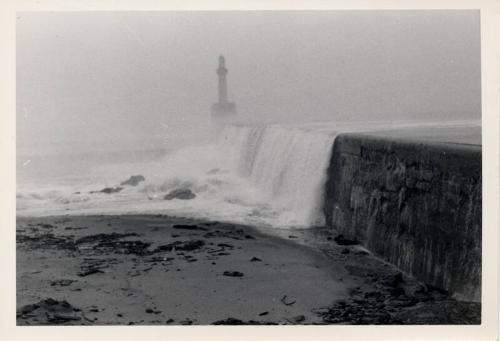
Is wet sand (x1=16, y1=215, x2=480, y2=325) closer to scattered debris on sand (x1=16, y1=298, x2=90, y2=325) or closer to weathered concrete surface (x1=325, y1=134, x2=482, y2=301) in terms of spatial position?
scattered debris on sand (x1=16, y1=298, x2=90, y2=325)

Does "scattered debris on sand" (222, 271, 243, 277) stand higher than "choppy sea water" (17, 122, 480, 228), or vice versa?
"choppy sea water" (17, 122, 480, 228)

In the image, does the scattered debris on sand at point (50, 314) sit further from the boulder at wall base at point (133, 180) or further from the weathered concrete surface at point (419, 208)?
the weathered concrete surface at point (419, 208)

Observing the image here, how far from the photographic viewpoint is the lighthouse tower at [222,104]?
12.2 feet

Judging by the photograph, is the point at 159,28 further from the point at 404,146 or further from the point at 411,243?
the point at 411,243

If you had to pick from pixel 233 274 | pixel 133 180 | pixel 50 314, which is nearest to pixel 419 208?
pixel 233 274

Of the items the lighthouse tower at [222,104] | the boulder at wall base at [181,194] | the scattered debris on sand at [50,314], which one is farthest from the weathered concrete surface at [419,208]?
the scattered debris on sand at [50,314]

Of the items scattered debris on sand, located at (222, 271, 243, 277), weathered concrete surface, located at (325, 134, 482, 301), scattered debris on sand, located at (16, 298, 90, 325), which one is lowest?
scattered debris on sand, located at (16, 298, 90, 325)

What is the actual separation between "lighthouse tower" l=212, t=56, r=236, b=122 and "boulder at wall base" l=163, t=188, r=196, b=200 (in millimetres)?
496

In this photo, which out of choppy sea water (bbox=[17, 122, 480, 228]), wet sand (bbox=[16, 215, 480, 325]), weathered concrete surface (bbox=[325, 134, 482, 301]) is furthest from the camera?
choppy sea water (bbox=[17, 122, 480, 228])

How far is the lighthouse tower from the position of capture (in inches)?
146

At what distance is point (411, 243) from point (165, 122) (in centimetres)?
168

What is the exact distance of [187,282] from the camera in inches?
144

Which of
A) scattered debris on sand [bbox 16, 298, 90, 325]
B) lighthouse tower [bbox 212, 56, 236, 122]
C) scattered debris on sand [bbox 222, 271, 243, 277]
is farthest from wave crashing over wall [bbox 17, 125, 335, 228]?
scattered debris on sand [bbox 16, 298, 90, 325]

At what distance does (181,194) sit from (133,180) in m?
0.31
